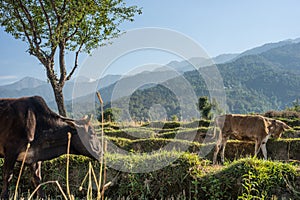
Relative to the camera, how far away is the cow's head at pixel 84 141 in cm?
704

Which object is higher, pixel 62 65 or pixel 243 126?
pixel 62 65

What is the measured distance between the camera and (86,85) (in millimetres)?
8883

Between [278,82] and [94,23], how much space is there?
156 meters

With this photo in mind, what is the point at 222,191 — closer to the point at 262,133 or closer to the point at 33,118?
the point at 33,118

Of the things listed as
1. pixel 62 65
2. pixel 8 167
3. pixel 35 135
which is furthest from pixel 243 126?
pixel 62 65

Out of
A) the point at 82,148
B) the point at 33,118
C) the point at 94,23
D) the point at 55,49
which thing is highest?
the point at 94,23

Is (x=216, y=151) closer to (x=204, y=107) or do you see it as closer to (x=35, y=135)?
(x=35, y=135)

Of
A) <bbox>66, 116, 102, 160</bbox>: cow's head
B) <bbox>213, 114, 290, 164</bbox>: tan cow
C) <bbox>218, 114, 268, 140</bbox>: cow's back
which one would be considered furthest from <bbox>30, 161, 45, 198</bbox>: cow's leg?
<bbox>218, 114, 268, 140</bbox>: cow's back

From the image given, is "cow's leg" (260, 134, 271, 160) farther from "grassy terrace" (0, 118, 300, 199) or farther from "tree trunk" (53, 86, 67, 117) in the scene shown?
"tree trunk" (53, 86, 67, 117)

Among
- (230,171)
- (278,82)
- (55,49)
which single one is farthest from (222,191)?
(278,82)

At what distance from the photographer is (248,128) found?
12.1 meters

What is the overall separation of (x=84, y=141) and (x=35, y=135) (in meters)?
0.97

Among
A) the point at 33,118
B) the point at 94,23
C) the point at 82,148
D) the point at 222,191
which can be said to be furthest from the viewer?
the point at 94,23

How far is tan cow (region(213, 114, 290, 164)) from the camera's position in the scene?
11750mm
